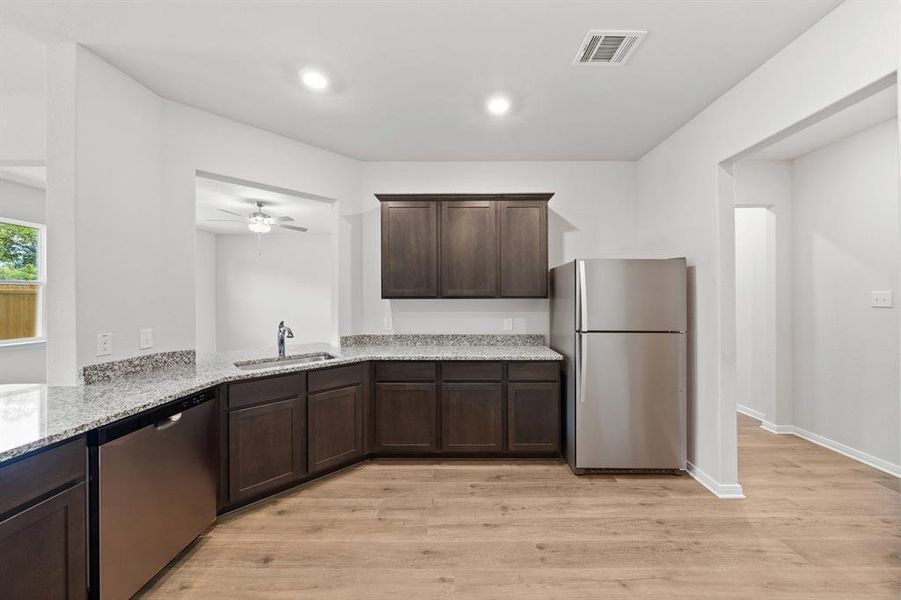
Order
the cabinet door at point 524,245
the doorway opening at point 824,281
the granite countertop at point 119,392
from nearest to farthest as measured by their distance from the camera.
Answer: the granite countertop at point 119,392
the doorway opening at point 824,281
the cabinet door at point 524,245

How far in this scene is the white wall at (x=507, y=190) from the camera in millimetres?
3936

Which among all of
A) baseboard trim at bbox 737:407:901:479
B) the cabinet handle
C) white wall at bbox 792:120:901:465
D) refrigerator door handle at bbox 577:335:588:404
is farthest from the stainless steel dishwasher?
white wall at bbox 792:120:901:465

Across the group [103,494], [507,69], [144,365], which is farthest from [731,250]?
[144,365]

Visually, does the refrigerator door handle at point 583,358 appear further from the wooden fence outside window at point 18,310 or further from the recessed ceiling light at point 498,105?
the wooden fence outside window at point 18,310

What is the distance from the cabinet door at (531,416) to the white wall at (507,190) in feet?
2.64

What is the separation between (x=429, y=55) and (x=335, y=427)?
2.61 metres

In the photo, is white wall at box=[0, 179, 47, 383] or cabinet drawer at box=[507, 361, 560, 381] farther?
white wall at box=[0, 179, 47, 383]

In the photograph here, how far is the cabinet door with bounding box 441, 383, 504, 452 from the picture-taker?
328 cm

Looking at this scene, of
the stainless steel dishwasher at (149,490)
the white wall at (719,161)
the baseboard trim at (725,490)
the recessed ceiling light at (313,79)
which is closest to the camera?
the stainless steel dishwasher at (149,490)

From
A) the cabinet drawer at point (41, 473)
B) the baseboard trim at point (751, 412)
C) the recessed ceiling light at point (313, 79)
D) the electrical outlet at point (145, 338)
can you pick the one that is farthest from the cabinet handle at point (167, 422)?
the baseboard trim at point (751, 412)

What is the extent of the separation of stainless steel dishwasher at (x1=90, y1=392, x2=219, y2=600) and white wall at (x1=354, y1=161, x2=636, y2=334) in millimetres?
1889

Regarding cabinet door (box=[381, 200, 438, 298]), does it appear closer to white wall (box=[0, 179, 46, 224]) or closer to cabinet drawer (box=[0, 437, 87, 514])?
cabinet drawer (box=[0, 437, 87, 514])

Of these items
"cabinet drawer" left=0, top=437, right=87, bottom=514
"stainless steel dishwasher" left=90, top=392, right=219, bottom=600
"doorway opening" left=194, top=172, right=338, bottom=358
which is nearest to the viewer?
"cabinet drawer" left=0, top=437, right=87, bottom=514

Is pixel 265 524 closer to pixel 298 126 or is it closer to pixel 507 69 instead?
pixel 298 126
